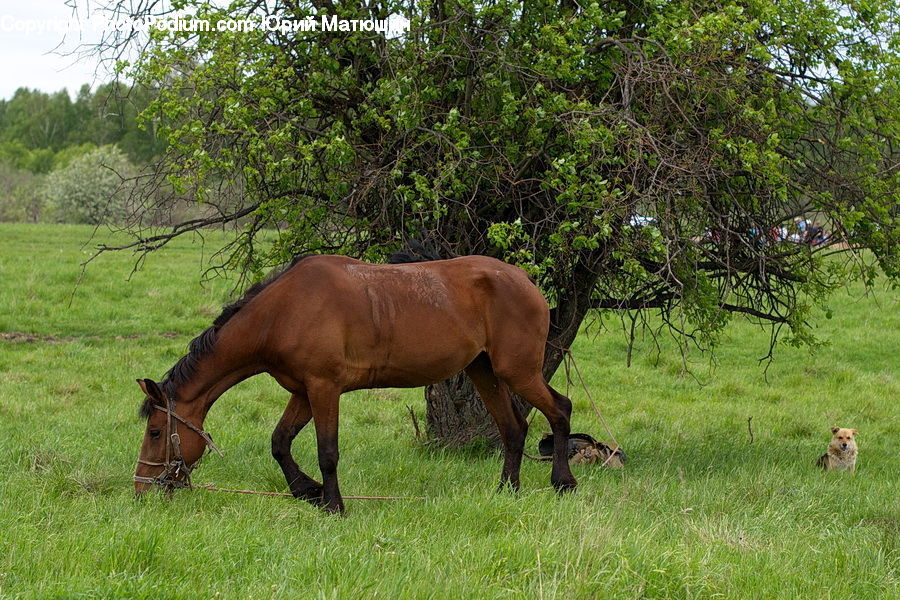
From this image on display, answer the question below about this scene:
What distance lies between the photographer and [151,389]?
21.4 feet

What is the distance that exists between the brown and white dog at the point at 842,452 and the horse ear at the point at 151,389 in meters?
6.35

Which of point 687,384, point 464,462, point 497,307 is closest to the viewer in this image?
point 497,307

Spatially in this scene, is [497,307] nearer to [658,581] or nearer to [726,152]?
[726,152]

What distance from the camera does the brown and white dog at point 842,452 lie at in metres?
9.18

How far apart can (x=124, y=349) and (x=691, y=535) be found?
1231 centimetres

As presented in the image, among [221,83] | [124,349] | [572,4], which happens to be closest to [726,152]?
[572,4]

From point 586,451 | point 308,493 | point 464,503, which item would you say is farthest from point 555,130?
point 308,493

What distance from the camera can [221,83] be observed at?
24.9 ft

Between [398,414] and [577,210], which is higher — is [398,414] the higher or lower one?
the lower one

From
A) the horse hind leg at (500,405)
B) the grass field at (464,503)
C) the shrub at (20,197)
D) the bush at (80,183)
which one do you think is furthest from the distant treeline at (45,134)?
the horse hind leg at (500,405)

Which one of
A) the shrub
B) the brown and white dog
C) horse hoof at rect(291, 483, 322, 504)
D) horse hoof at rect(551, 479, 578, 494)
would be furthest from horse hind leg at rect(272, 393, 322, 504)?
the shrub

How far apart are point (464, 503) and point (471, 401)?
3.37 m

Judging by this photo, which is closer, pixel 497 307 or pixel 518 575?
pixel 518 575

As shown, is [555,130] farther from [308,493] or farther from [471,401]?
[308,493]
